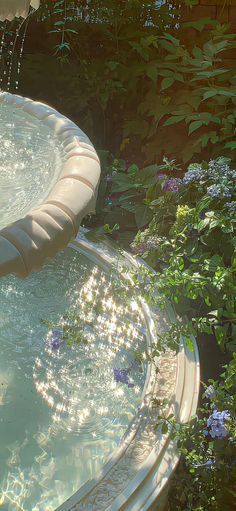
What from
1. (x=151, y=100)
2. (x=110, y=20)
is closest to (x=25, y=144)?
(x=151, y=100)

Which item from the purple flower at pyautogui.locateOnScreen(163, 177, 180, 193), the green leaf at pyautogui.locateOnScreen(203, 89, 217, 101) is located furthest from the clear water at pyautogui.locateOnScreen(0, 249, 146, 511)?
the green leaf at pyautogui.locateOnScreen(203, 89, 217, 101)

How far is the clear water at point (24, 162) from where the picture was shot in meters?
1.77

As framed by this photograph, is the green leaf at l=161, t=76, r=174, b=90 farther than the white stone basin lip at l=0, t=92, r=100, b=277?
Yes

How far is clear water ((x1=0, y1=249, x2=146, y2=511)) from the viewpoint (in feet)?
5.84

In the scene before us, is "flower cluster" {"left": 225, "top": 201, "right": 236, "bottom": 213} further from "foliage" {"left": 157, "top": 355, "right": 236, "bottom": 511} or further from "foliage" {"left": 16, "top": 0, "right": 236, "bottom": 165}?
"foliage" {"left": 16, "top": 0, "right": 236, "bottom": 165}

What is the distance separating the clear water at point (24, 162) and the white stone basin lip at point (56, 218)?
70 millimetres

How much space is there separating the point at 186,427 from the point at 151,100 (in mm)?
1986

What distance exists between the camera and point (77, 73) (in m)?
3.49

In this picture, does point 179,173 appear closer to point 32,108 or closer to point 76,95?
point 76,95

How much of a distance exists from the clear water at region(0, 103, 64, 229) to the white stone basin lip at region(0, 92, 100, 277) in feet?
0.23

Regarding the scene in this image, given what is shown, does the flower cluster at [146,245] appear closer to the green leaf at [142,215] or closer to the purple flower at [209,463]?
the green leaf at [142,215]

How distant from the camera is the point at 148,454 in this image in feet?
5.71

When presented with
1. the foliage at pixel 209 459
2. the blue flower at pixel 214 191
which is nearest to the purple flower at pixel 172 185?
the blue flower at pixel 214 191

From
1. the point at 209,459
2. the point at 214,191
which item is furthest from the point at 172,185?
the point at 209,459
